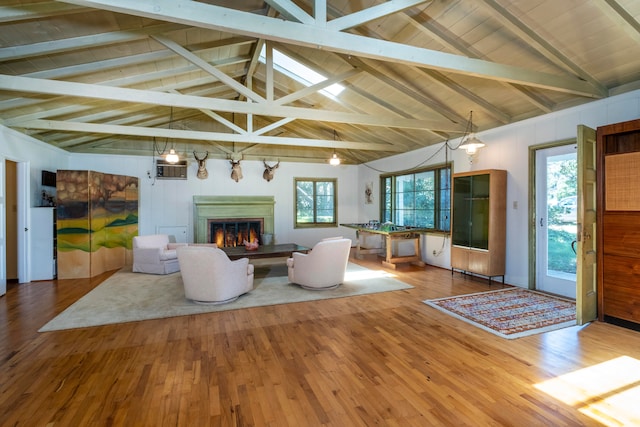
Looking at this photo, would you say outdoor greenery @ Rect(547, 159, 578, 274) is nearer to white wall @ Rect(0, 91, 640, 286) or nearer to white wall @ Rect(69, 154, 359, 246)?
white wall @ Rect(0, 91, 640, 286)

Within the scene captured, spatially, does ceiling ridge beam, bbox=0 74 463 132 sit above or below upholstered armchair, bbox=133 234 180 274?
above

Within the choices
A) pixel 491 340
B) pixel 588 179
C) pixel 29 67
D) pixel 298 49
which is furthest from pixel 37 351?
pixel 588 179

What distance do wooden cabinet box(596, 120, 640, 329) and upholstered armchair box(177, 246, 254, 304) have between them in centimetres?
439

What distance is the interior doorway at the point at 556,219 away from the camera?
4.45 m

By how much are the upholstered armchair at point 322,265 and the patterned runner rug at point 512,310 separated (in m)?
1.35

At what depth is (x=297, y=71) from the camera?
5.75 meters

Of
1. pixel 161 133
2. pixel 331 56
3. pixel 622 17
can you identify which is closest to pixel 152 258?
pixel 161 133

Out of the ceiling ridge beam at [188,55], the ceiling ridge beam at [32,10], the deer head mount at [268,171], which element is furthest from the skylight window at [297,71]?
the deer head mount at [268,171]

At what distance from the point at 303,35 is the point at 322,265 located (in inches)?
121

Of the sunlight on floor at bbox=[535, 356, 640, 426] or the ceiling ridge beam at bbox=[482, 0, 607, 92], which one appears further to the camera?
the ceiling ridge beam at bbox=[482, 0, 607, 92]

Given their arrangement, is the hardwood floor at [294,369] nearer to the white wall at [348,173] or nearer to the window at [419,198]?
the white wall at [348,173]

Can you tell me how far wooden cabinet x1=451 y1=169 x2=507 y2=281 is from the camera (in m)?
5.14

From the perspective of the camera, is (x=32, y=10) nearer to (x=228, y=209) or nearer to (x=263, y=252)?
(x=263, y=252)

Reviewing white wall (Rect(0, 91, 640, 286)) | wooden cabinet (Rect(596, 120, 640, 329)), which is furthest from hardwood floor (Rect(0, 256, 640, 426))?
white wall (Rect(0, 91, 640, 286))
